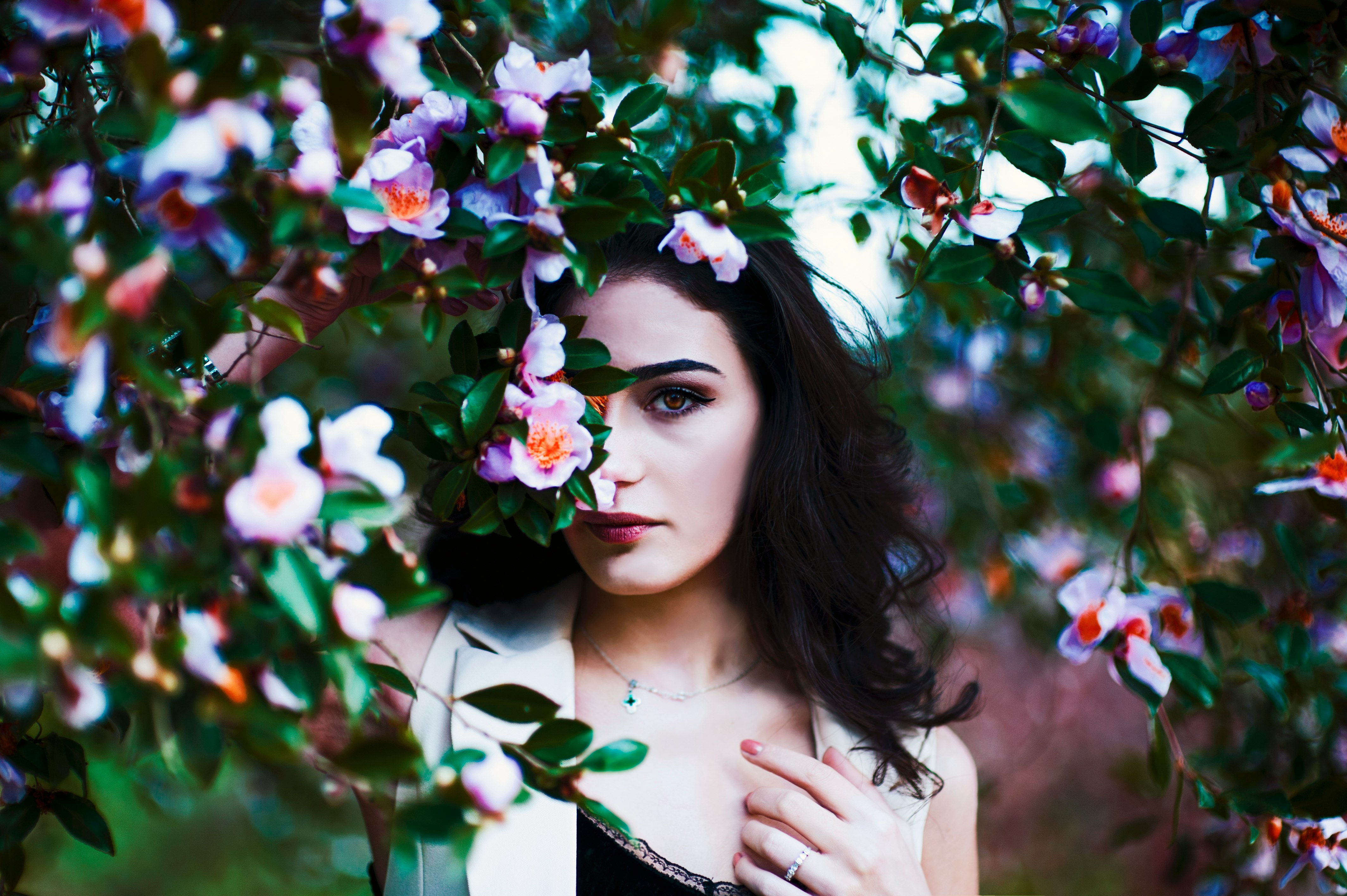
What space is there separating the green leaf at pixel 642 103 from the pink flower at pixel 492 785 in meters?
0.61

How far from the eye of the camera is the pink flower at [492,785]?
0.58 m

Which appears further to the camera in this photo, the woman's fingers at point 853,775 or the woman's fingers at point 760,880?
the woman's fingers at point 853,775

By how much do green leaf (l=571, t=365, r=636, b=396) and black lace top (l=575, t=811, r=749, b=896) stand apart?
62 cm

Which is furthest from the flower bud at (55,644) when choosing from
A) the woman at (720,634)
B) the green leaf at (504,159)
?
the woman at (720,634)

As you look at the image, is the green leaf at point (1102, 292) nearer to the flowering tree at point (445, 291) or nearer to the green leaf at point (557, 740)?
the flowering tree at point (445, 291)

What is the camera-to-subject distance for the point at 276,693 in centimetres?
55

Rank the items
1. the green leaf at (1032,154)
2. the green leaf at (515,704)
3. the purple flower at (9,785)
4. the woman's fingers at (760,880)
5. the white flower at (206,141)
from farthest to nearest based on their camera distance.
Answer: the woman's fingers at (760,880) → the green leaf at (1032,154) → the purple flower at (9,785) → the green leaf at (515,704) → the white flower at (206,141)

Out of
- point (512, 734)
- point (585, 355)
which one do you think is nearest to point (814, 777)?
point (512, 734)

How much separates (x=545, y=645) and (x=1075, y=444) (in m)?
1.76

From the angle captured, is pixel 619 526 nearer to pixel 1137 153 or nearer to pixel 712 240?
pixel 712 240

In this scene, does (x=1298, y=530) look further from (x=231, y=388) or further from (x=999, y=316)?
(x=231, y=388)

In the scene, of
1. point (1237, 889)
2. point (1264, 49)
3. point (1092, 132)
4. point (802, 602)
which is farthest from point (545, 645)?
point (1237, 889)

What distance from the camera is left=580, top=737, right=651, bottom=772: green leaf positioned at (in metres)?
0.67

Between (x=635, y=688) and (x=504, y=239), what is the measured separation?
802 millimetres
